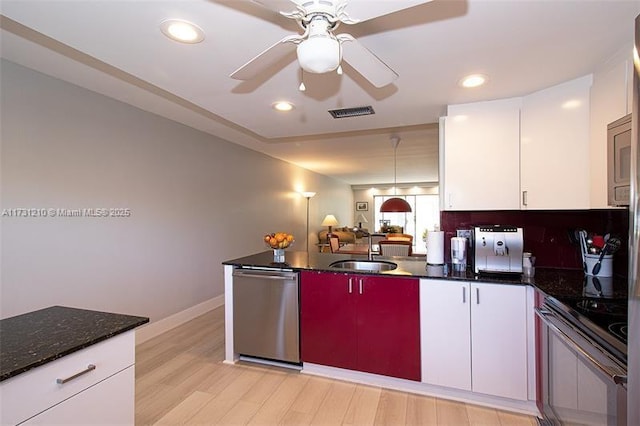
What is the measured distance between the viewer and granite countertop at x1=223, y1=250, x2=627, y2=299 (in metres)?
1.81

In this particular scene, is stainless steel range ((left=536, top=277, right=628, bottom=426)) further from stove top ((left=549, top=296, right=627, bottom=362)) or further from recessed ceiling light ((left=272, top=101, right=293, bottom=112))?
recessed ceiling light ((left=272, top=101, right=293, bottom=112))

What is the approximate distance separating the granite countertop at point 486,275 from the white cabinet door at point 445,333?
11 cm

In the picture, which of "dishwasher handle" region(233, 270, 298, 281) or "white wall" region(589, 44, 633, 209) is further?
"dishwasher handle" region(233, 270, 298, 281)

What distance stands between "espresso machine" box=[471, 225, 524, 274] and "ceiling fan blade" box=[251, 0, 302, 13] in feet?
6.54

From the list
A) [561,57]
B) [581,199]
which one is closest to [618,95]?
[561,57]

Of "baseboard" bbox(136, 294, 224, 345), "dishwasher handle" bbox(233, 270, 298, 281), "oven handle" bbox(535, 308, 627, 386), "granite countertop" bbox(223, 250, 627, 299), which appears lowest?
"baseboard" bbox(136, 294, 224, 345)

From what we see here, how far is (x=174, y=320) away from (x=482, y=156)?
363cm

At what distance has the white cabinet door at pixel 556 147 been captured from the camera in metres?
2.05

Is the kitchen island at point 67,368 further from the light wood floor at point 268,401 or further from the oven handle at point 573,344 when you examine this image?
the oven handle at point 573,344

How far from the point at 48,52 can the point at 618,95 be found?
11.7 ft

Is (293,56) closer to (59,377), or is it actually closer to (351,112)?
(351,112)

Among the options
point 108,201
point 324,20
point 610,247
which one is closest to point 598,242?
point 610,247

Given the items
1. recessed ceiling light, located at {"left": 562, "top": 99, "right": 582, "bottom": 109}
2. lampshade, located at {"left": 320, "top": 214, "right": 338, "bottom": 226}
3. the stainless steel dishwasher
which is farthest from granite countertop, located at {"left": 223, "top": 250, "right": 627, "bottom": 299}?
lampshade, located at {"left": 320, "top": 214, "right": 338, "bottom": 226}

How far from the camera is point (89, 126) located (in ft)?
8.89
